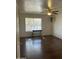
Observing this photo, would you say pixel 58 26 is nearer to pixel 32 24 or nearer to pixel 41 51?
pixel 32 24

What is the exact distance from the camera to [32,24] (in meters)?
10.7

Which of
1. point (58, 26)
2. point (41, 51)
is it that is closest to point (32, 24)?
point (58, 26)

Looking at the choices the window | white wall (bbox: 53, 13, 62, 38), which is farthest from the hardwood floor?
the window

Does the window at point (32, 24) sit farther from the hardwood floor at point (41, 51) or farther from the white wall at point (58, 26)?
the hardwood floor at point (41, 51)

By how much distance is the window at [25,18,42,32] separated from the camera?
415 inches

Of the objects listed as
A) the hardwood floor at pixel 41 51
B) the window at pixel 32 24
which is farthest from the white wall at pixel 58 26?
the hardwood floor at pixel 41 51

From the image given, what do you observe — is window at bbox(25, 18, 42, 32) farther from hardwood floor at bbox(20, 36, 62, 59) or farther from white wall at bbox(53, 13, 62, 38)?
hardwood floor at bbox(20, 36, 62, 59)

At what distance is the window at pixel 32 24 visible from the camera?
1053 centimetres
